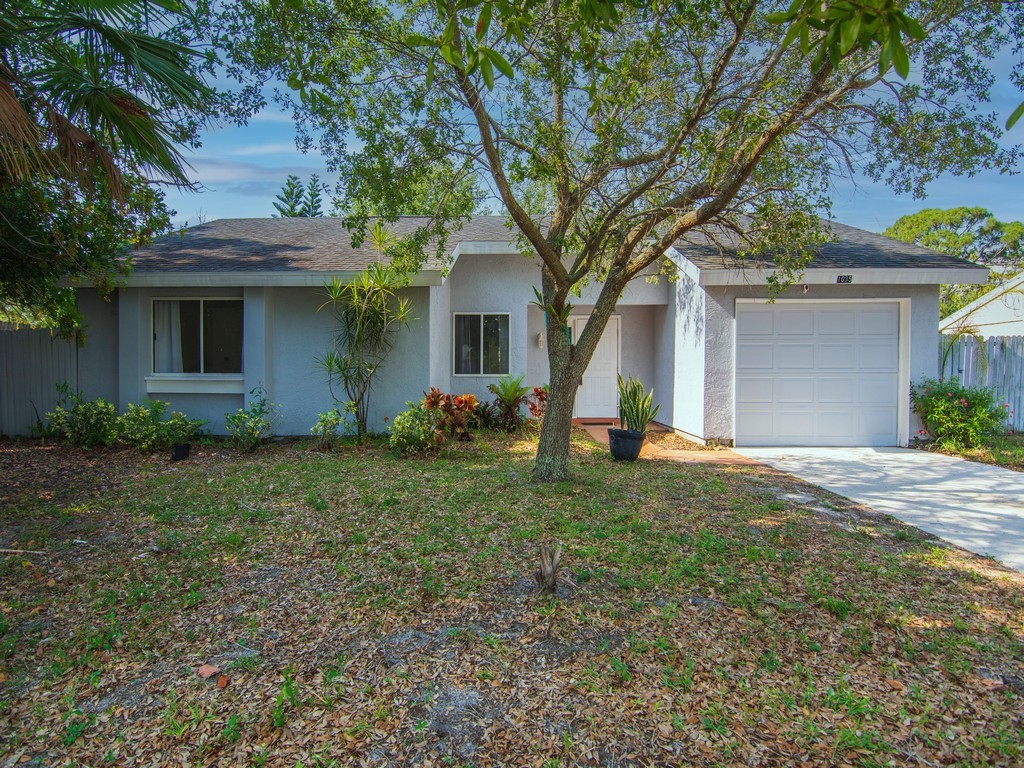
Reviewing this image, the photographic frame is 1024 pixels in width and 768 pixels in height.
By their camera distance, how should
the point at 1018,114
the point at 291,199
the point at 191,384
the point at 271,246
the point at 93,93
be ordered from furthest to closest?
the point at 291,199 < the point at 271,246 < the point at 191,384 < the point at 93,93 < the point at 1018,114

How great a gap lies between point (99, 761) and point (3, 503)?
485 centimetres

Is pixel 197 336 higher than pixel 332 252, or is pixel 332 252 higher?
pixel 332 252

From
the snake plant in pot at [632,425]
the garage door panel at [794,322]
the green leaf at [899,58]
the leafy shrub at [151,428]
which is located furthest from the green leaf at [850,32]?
the leafy shrub at [151,428]

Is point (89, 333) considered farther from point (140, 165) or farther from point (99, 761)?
point (99, 761)

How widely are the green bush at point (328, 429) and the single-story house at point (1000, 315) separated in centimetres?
1501

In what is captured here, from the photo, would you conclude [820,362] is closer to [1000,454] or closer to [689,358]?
[689,358]

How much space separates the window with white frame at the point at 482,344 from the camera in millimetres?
11953

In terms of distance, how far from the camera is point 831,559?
4.90m

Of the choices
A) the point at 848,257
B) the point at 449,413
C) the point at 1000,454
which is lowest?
the point at 1000,454

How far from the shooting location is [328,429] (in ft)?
31.0

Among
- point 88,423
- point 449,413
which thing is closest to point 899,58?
point 449,413

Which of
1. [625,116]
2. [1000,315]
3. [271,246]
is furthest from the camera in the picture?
[1000,315]

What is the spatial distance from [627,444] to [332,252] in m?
6.11

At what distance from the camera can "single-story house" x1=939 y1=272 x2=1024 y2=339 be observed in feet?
53.2
